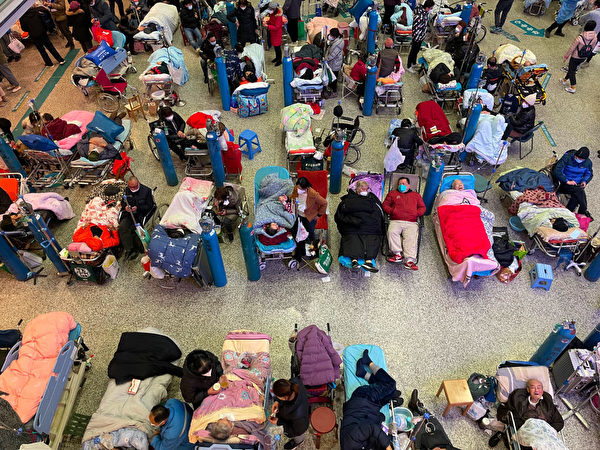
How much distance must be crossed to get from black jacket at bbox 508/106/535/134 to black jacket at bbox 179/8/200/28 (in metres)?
8.92

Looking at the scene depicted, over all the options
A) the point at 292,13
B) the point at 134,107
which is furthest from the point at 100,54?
the point at 292,13

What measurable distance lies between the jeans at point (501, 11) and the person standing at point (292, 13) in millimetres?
6132

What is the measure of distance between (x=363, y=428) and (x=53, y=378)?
157 inches

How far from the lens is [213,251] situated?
731 cm

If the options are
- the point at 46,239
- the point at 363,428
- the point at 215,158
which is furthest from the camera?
the point at 215,158

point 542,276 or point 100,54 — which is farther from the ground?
point 100,54

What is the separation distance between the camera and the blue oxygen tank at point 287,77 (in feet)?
35.0

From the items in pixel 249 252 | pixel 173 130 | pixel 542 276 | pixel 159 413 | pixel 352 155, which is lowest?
pixel 542 276

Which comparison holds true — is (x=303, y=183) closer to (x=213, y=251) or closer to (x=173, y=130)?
(x=213, y=251)

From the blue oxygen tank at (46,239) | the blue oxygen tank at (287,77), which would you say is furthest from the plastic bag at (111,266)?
the blue oxygen tank at (287,77)

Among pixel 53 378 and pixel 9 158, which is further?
pixel 9 158

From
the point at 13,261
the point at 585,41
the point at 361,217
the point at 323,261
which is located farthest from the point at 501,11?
the point at 13,261

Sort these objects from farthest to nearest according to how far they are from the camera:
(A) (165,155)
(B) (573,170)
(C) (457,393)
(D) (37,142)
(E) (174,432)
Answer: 1. (A) (165,155)
2. (D) (37,142)
3. (B) (573,170)
4. (C) (457,393)
5. (E) (174,432)

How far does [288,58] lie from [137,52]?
5827mm
